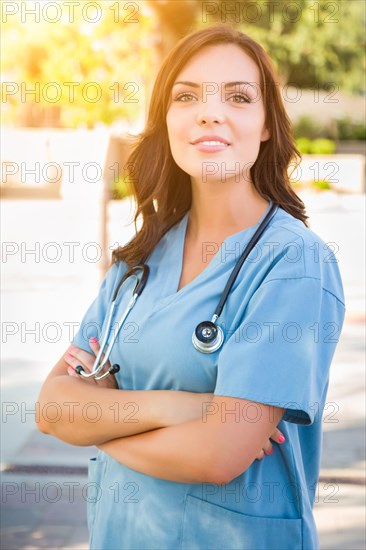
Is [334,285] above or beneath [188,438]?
above

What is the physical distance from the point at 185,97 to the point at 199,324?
52cm

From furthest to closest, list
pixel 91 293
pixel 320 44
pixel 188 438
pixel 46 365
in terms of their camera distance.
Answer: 1. pixel 320 44
2. pixel 91 293
3. pixel 46 365
4. pixel 188 438

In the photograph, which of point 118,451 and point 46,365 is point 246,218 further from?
point 46,365

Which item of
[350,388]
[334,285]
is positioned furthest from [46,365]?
[334,285]

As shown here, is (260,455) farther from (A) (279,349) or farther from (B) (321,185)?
(B) (321,185)

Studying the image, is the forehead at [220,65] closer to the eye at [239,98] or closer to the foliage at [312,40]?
the eye at [239,98]

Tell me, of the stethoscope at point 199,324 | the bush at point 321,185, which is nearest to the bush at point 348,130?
the bush at point 321,185

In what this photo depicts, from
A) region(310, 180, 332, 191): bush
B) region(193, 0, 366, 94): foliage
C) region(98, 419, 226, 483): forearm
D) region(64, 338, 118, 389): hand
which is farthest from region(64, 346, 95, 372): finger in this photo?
region(193, 0, 366, 94): foliage

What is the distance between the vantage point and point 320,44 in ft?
90.1

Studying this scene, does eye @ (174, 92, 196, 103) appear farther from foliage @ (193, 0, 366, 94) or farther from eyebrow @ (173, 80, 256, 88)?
foliage @ (193, 0, 366, 94)

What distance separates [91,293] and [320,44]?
22391mm

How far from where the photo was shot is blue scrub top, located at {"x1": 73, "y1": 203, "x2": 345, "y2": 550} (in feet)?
4.97

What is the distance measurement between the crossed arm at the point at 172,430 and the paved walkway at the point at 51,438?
1473mm

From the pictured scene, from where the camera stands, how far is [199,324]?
1569 millimetres
